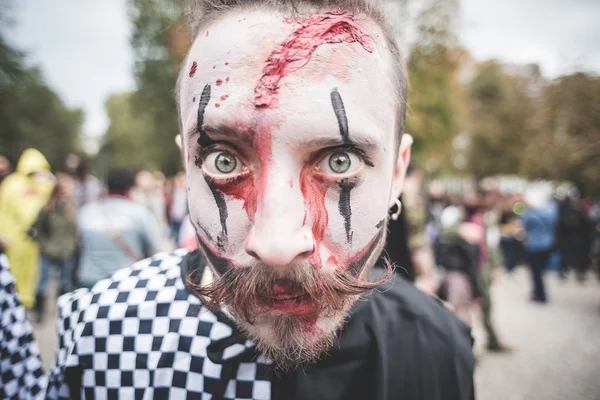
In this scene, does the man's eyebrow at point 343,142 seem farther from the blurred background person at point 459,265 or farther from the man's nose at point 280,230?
the blurred background person at point 459,265

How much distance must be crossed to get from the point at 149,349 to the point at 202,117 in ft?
2.48

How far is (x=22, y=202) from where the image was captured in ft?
14.3

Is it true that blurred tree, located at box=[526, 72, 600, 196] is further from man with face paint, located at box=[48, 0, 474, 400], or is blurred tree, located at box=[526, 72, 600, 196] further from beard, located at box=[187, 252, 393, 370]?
beard, located at box=[187, 252, 393, 370]

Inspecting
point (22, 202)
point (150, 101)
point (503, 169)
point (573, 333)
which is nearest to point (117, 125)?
point (150, 101)

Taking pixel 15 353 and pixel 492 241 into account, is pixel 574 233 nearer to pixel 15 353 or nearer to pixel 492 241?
pixel 492 241

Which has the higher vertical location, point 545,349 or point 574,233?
point 574,233

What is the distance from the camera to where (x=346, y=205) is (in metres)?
0.97

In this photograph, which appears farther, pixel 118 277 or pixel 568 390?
pixel 568 390

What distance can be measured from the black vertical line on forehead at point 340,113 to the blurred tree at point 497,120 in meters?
21.3

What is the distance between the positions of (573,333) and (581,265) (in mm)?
4106

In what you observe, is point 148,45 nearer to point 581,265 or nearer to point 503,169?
point 581,265

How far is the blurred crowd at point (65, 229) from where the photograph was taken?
11.6 feet

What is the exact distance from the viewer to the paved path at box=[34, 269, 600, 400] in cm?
397

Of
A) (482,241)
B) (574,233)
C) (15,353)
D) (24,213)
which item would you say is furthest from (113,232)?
(574,233)
